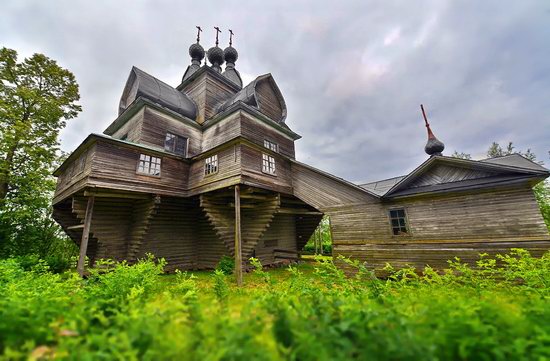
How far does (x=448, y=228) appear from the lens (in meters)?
8.94

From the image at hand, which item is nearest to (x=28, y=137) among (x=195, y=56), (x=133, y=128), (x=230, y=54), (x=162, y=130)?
(x=133, y=128)

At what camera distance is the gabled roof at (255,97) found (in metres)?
15.2

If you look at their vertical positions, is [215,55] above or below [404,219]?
above

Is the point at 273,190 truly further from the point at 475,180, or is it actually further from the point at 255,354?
the point at 255,354

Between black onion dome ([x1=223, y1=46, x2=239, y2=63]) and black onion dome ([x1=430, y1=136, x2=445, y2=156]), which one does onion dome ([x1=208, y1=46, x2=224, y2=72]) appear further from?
black onion dome ([x1=430, y1=136, x2=445, y2=156])

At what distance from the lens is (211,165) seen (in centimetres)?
1173

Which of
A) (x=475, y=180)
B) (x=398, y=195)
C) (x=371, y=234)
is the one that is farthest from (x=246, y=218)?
(x=475, y=180)

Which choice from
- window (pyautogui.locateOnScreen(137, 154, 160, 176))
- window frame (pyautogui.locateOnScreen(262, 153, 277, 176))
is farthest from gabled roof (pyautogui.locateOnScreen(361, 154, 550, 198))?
window (pyautogui.locateOnScreen(137, 154, 160, 176))

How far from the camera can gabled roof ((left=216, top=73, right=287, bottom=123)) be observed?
15219 millimetres

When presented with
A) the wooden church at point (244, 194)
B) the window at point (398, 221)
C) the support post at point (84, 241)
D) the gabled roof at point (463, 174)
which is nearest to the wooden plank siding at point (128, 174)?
the wooden church at point (244, 194)

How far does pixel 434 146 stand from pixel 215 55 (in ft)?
65.7

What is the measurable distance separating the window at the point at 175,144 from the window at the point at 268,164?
5.93 meters

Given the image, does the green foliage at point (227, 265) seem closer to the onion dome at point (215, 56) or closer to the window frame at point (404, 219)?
the window frame at point (404, 219)

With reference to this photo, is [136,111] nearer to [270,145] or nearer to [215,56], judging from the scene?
[270,145]
